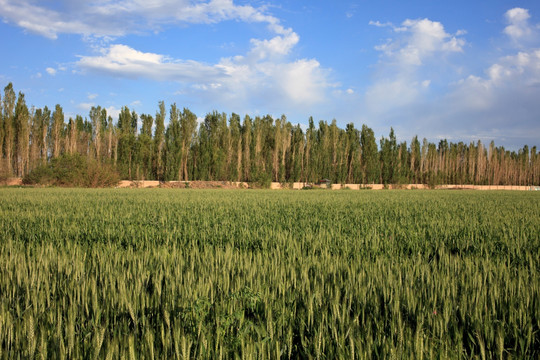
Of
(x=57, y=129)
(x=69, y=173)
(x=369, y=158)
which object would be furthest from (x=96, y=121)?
(x=369, y=158)

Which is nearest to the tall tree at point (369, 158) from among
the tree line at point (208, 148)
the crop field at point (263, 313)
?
the tree line at point (208, 148)

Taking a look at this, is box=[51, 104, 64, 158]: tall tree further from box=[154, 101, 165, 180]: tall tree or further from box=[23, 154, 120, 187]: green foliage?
box=[23, 154, 120, 187]: green foliage

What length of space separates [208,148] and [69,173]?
1790 centimetres

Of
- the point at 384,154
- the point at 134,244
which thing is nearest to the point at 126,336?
the point at 134,244

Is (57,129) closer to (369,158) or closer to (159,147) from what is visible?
(159,147)

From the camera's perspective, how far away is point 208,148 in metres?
45.3

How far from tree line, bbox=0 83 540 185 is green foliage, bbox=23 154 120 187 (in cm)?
537

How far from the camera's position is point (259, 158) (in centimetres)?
5006

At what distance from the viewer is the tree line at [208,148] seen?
43.5 meters

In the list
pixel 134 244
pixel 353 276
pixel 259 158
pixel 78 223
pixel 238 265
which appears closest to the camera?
pixel 353 276

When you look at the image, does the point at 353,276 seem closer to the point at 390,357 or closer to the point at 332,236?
the point at 390,357

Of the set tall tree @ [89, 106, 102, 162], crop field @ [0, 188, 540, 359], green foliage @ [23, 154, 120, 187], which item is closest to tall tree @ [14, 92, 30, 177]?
tall tree @ [89, 106, 102, 162]

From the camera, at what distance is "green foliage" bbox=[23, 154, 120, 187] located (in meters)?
31.3

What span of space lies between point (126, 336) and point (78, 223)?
5472 mm
